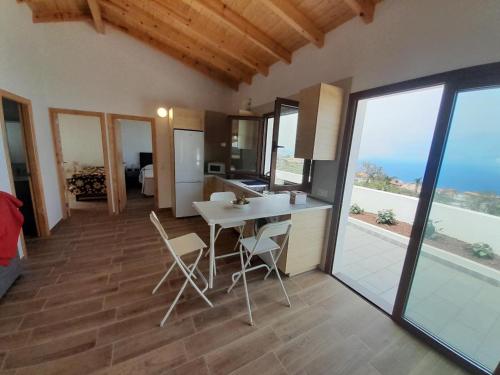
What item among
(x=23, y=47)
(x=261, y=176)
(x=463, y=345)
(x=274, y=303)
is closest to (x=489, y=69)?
(x=463, y=345)

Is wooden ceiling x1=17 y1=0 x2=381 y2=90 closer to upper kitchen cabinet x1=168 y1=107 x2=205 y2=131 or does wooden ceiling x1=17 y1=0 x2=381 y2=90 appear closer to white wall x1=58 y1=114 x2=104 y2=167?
upper kitchen cabinet x1=168 y1=107 x2=205 y2=131

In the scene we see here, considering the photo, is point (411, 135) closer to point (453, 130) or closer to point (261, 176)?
point (453, 130)

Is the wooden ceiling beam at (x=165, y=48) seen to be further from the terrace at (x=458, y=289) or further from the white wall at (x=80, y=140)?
the terrace at (x=458, y=289)

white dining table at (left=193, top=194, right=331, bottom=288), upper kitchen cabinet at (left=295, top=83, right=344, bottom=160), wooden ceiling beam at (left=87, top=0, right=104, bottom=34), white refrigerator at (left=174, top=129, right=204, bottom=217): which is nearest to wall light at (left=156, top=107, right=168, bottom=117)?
white refrigerator at (left=174, top=129, right=204, bottom=217)

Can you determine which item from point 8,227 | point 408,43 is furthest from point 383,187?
point 8,227

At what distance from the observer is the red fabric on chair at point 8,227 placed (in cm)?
173

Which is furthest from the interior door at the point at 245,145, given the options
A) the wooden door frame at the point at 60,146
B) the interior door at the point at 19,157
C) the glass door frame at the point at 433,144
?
the interior door at the point at 19,157

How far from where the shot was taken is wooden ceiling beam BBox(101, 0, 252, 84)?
2969 mm

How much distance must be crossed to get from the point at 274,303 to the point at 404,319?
119cm

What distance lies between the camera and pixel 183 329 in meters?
1.68

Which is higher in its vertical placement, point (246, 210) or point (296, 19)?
point (296, 19)

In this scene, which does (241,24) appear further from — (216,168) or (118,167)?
(118,167)

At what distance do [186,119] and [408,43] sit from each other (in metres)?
3.33

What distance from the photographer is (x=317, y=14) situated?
7.30 feet
